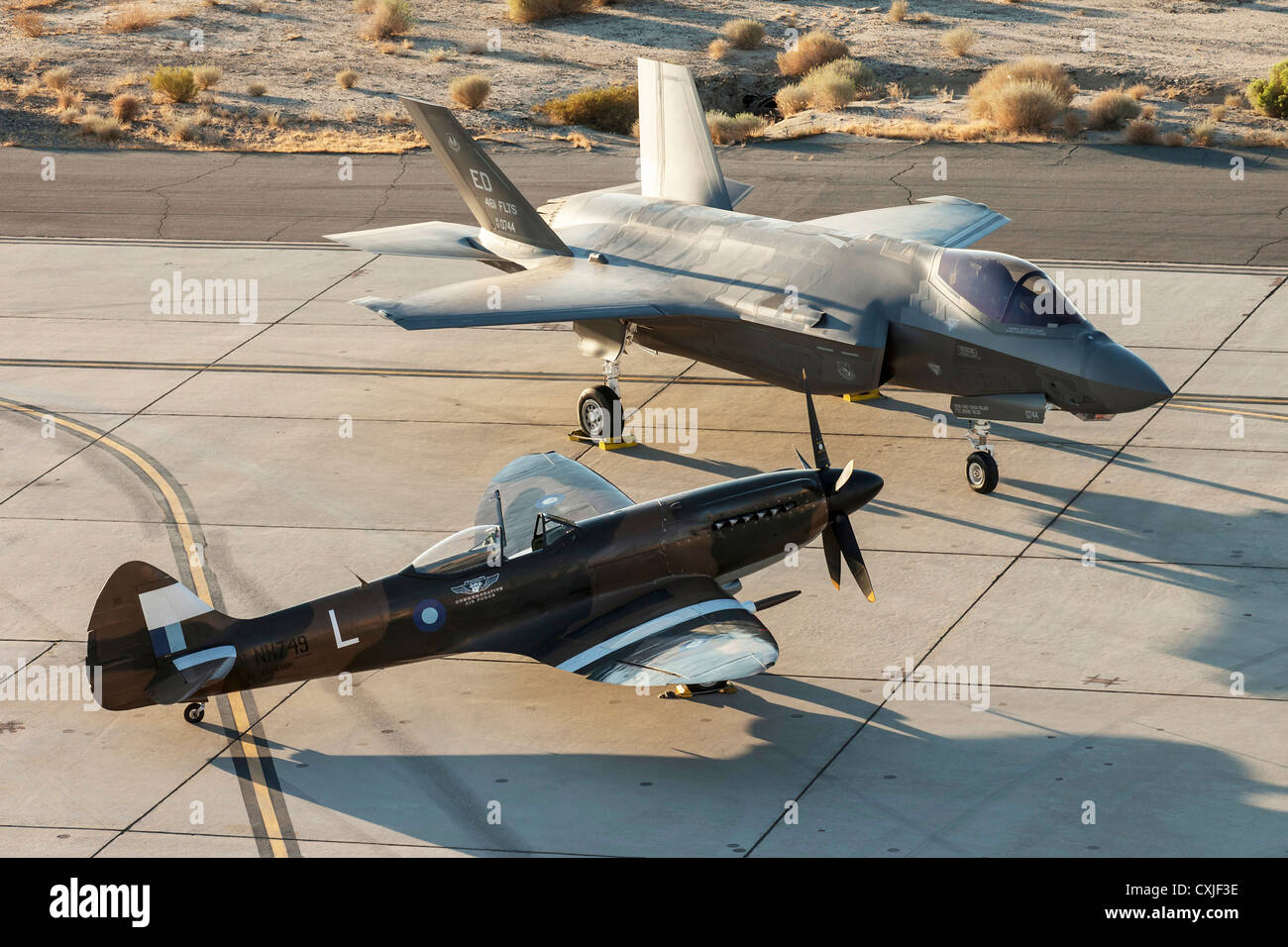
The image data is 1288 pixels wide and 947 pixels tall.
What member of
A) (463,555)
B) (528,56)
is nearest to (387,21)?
(528,56)

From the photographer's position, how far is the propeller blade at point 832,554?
1513 cm

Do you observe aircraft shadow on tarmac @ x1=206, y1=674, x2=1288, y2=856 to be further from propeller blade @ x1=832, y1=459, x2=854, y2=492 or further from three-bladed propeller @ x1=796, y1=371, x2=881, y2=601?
propeller blade @ x1=832, y1=459, x2=854, y2=492

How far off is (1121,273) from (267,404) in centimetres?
1628

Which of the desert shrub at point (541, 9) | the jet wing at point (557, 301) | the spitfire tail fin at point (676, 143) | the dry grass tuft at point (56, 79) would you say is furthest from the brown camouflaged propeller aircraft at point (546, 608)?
the desert shrub at point (541, 9)

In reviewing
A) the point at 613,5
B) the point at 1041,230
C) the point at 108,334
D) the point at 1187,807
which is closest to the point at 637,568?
the point at 1187,807

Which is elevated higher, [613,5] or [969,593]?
[613,5]

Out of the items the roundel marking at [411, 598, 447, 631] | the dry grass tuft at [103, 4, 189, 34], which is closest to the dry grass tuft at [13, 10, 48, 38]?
the dry grass tuft at [103, 4, 189, 34]

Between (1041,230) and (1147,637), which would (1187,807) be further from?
(1041,230)

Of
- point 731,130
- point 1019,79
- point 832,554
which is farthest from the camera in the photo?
point 1019,79

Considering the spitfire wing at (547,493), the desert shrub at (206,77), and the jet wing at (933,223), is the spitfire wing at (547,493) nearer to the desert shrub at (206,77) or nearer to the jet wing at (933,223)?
the jet wing at (933,223)

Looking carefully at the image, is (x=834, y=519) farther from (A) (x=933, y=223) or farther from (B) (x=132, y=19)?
(B) (x=132, y=19)

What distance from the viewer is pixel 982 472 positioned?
19.4 meters

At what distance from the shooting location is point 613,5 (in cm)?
5694

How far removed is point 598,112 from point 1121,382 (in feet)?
92.3
